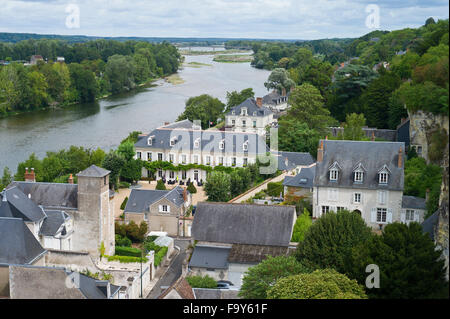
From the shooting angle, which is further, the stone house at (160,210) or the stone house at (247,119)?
the stone house at (247,119)

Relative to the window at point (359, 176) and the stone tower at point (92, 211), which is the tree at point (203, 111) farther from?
the stone tower at point (92, 211)

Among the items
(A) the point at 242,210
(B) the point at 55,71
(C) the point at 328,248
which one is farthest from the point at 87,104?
(C) the point at 328,248

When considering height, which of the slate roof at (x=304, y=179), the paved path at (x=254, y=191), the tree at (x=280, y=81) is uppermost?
the tree at (x=280, y=81)

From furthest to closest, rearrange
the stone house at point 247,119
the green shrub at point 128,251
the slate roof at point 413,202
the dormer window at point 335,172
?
the stone house at point 247,119 → the dormer window at point 335,172 → the slate roof at point 413,202 → the green shrub at point 128,251

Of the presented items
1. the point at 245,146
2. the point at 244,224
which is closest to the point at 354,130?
the point at 245,146

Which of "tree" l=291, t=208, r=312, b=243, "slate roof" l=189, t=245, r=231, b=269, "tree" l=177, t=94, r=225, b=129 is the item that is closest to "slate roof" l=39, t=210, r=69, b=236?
"slate roof" l=189, t=245, r=231, b=269

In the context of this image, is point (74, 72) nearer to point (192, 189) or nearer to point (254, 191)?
point (192, 189)

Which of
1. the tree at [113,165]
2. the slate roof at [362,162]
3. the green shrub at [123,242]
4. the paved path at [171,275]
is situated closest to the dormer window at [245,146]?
the tree at [113,165]

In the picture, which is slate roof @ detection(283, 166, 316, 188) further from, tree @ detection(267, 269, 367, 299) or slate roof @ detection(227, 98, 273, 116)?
slate roof @ detection(227, 98, 273, 116)
